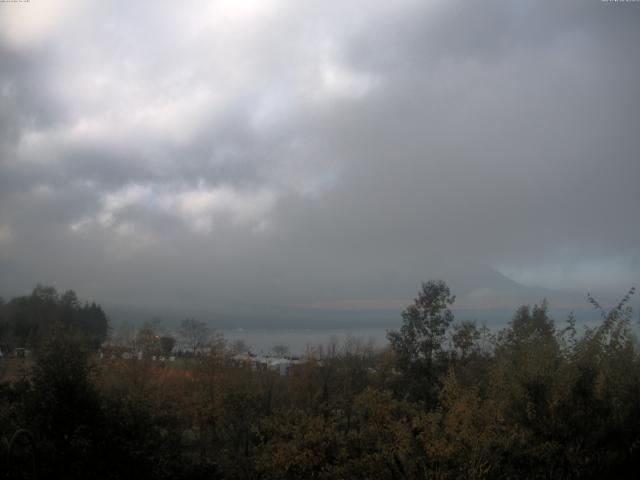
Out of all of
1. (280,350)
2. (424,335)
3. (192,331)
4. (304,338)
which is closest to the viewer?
(424,335)

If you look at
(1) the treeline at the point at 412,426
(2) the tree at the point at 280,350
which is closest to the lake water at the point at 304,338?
(2) the tree at the point at 280,350

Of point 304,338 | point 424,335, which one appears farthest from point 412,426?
point 304,338

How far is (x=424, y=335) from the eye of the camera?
28156mm

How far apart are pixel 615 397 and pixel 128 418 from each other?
11099mm

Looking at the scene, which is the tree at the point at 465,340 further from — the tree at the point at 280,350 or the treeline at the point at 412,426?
the tree at the point at 280,350

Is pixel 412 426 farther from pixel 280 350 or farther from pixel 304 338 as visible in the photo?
pixel 304 338

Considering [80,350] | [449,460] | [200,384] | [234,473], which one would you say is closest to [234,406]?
[200,384]

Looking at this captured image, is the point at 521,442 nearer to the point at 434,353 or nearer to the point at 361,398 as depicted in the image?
the point at 361,398

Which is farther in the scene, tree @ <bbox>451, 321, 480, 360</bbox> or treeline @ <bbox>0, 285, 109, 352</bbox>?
treeline @ <bbox>0, 285, 109, 352</bbox>

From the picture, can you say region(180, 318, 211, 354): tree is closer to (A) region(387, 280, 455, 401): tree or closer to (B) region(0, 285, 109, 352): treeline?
(B) region(0, 285, 109, 352): treeline

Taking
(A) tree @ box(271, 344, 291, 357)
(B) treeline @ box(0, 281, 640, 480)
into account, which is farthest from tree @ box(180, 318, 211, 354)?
(B) treeline @ box(0, 281, 640, 480)

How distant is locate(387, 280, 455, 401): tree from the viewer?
27891 millimetres

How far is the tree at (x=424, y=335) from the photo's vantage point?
2789 centimetres

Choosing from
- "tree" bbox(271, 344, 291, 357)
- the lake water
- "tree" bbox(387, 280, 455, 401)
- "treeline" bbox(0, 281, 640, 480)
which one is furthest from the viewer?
"tree" bbox(271, 344, 291, 357)
